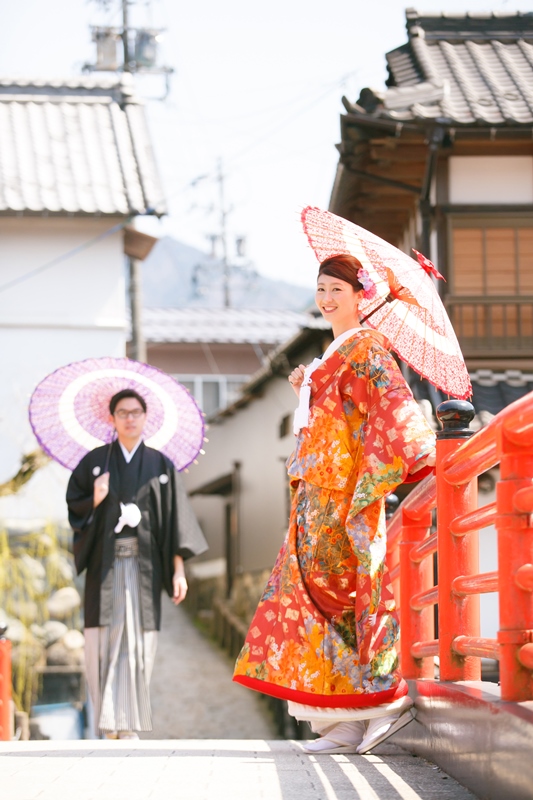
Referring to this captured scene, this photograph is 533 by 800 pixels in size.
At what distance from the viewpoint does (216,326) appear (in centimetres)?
2434

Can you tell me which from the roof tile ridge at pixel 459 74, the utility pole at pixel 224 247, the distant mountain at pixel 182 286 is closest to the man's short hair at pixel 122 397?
the roof tile ridge at pixel 459 74

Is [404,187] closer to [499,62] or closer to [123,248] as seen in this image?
[499,62]

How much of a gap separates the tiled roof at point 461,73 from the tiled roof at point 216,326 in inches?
447

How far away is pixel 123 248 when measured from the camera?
13.6m

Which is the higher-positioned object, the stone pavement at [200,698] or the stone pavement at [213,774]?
the stone pavement at [213,774]

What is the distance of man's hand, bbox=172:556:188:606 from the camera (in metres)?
6.02

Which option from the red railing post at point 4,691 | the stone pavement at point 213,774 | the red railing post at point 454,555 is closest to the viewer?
the stone pavement at point 213,774

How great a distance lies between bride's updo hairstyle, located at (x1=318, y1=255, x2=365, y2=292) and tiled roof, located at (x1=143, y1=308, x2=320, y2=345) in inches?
729

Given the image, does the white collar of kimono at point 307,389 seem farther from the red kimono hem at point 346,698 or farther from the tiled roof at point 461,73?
the tiled roof at point 461,73

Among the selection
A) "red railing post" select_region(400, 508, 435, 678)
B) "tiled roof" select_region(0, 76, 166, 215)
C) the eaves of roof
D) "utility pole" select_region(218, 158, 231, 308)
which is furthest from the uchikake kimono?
"utility pole" select_region(218, 158, 231, 308)

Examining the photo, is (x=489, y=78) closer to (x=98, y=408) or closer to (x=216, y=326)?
(x=98, y=408)

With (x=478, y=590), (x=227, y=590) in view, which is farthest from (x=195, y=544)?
(x=227, y=590)

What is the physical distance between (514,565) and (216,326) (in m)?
21.4

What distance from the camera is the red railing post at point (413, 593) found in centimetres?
479
